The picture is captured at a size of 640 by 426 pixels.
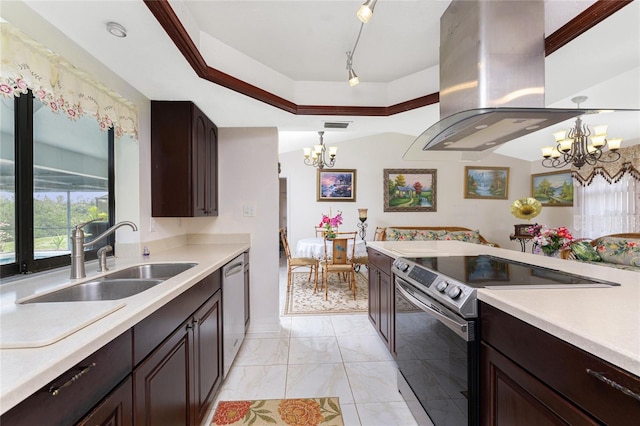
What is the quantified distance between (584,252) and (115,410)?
4.61 metres

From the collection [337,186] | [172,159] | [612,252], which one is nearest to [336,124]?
[172,159]

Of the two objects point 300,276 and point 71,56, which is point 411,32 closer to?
point 71,56

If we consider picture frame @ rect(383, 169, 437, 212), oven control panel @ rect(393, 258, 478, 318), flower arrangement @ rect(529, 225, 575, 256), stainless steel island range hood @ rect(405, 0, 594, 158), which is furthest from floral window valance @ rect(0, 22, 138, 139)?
picture frame @ rect(383, 169, 437, 212)

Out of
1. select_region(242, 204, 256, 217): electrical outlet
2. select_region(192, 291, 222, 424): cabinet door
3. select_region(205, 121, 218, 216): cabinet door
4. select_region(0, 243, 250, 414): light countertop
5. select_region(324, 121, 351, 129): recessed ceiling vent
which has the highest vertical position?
select_region(324, 121, 351, 129): recessed ceiling vent

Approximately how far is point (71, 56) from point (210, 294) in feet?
4.60

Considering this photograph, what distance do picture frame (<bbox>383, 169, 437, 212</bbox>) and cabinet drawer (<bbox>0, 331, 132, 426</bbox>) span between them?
17.4 ft

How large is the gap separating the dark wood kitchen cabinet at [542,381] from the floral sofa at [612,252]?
3097 mm

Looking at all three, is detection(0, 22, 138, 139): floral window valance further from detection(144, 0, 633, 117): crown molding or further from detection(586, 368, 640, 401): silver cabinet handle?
detection(586, 368, 640, 401): silver cabinet handle

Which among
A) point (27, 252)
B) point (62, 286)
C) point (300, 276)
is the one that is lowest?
point (300, 276)

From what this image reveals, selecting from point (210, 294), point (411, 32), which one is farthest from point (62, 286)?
point (411, 32)

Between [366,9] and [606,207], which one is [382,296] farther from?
[606,207]

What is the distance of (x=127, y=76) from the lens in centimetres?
166

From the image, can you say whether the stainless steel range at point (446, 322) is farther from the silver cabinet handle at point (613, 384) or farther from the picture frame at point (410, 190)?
the picture frame at point (410, 190)

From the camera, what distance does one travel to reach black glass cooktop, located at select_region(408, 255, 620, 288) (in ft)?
3.59
